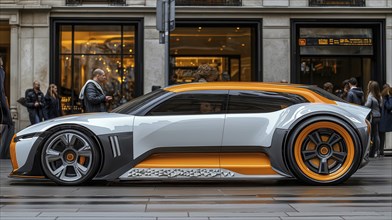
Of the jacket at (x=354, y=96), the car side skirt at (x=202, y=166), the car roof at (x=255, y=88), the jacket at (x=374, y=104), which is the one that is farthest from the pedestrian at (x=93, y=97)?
the jacket at (x=374, y=104)

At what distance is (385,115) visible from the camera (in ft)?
51.9

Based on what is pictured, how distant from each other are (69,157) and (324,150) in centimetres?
324

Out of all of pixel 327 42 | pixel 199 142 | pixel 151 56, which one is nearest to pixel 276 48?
pixel 327 42

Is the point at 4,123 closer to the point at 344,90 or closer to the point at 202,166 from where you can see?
the point at 202,166

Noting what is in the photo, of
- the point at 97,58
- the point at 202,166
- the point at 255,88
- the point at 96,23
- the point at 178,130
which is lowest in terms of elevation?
the point at 202,166

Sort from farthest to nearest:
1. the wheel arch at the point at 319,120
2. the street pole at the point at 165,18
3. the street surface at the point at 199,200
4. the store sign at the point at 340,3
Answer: the store sign at the point at 340,3, the street pole at the point at 165,18, the wheel arch at the point at 319,120, the street surface at the point at 199,200

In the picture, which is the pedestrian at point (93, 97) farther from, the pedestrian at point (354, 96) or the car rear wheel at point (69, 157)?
the pedestrian at point (354, 96)

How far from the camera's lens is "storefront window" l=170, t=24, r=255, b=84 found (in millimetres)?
19031

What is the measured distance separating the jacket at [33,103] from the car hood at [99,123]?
7767 millimetres

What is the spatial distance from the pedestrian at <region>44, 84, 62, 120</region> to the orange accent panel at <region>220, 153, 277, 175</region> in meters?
8.98

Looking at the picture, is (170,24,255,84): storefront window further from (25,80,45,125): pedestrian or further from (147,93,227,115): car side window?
(147,93,227,115): car side window

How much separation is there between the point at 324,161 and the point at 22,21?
11.4 m

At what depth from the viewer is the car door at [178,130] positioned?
8.83m

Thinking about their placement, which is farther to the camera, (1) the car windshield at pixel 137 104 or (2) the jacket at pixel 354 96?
(2) the jacket at pixel 354 96
